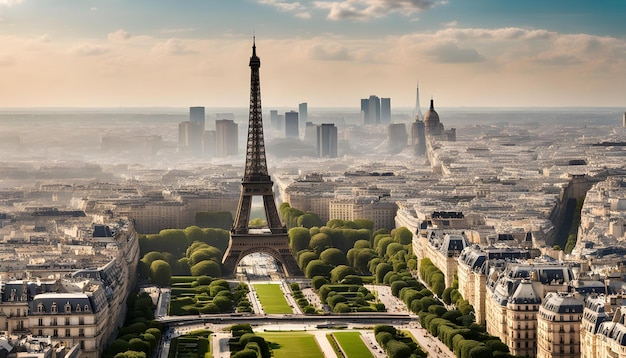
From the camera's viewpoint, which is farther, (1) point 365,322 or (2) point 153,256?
(2) point 153,256

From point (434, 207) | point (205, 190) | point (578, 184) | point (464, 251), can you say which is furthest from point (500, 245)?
point (205, 190)

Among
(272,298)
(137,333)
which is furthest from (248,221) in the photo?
(137,333)

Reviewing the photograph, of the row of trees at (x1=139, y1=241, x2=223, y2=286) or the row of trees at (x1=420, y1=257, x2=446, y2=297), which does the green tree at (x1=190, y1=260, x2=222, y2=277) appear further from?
the row of trees at (x1=420, y1=257, x2=446, y2=297)

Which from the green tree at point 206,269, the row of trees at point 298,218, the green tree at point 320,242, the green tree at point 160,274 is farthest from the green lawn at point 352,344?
the row of trees at point 298,218

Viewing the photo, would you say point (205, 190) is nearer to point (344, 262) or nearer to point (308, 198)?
point (308, 198)

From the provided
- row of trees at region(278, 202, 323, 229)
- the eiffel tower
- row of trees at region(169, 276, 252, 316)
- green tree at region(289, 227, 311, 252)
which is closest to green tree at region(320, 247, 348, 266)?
the eiffel tower

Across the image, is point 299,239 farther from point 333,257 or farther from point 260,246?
point 333,257
